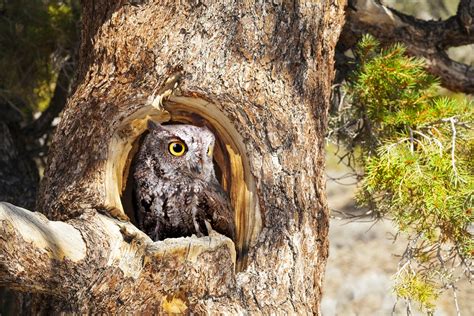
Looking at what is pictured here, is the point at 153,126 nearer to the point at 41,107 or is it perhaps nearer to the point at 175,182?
the point at 175,182

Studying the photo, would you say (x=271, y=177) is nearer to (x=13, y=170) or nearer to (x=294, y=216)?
(x=294, y=216)

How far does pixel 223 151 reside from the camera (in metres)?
3.11

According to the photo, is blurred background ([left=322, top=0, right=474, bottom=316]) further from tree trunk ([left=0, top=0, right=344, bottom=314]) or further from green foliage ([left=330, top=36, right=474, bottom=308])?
tree trunk ([left=0, top=0, right=344, bottom=314])

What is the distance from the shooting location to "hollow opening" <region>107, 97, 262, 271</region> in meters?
2.69

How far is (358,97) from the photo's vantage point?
11.9 feet

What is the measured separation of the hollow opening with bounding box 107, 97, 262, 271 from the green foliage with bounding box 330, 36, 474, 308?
24.0 inches

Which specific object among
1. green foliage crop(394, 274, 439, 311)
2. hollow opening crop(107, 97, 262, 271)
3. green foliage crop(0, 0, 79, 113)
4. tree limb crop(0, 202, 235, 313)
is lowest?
tree limb crop(0, 202, 235, 313)

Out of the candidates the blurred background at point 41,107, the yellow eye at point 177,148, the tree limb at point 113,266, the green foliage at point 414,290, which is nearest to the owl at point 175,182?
the yellow eye at point 177,148

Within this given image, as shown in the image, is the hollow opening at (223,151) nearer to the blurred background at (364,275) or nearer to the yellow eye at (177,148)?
the yellow eye at (177,148)

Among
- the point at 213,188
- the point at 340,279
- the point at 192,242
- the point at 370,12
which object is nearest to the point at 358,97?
the point at 370,12

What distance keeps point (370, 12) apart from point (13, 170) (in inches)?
89.7

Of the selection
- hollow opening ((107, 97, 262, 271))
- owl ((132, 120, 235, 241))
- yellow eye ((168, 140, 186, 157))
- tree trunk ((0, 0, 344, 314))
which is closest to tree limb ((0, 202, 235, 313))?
tree trunk ((0, 0, 344, 314))

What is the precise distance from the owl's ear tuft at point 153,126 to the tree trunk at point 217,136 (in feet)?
0.11

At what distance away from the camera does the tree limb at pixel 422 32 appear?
3829 millimetres
